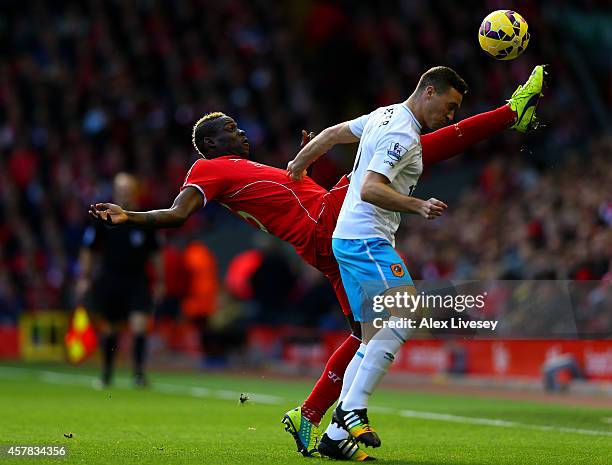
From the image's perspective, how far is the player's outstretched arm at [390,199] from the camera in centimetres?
693

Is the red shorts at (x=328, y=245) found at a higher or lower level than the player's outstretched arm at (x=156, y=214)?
lower

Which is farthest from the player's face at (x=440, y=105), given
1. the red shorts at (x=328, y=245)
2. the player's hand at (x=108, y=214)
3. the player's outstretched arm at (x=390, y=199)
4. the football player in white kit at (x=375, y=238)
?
the player's hand at (x=108, y=214)

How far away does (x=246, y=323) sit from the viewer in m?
20.1

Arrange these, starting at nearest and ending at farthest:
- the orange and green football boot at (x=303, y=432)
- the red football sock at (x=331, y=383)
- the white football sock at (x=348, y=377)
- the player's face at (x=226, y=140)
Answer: the white football sock at (x=348, y=377), the orange and green football boot at (x=303, y=432), the red football sock at (x=331, y=383), the player's face at (x=226, y=140)

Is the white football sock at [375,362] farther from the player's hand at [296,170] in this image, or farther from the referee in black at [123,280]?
the referee in black at [123,280]

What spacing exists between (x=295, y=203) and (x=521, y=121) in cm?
166

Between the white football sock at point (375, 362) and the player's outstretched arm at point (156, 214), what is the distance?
136 cm

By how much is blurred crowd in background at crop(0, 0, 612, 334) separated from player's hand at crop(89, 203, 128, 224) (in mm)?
10044

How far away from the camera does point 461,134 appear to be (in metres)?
8.55

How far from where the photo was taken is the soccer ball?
8.77 m

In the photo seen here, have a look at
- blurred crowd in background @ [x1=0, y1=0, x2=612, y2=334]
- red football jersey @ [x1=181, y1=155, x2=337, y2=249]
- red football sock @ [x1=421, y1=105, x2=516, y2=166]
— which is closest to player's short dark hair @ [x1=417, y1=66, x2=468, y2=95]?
red football sock @ [x1=421, y1=105, x2=516, y2=166]

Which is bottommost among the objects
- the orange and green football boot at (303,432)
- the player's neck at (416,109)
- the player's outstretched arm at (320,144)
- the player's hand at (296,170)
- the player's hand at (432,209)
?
the orange and green football boot at (303,432)

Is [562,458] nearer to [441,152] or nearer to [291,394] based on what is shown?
[441,152]

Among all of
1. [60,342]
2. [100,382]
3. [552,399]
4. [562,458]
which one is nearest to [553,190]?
[552,399]
